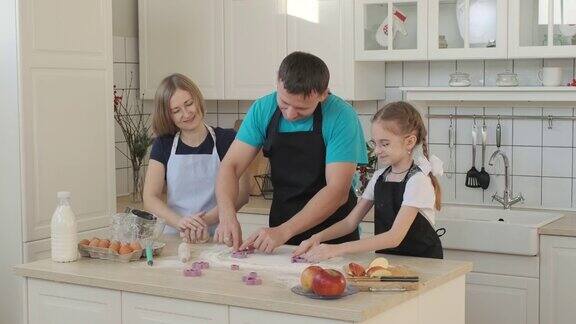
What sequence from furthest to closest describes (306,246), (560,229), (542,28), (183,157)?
(542,28) → (560,229) → (183,157) → (306,246)

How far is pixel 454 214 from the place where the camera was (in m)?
4.54

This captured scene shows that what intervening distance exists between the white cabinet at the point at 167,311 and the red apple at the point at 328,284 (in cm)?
28

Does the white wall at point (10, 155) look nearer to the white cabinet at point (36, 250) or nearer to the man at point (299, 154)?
the white cabinet at point (36, 250)

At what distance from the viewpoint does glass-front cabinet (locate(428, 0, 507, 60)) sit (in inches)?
165

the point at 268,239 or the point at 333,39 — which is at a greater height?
the point at 333,39

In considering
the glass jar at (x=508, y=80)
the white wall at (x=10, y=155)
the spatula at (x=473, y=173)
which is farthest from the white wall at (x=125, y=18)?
the glass jar at (x=508, y=80)

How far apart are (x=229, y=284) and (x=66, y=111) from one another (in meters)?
1.89

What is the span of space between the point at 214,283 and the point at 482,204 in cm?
231

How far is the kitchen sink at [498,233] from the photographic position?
3945 mm

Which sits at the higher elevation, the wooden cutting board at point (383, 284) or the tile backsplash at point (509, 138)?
the tile backsplash at point (509, 138)

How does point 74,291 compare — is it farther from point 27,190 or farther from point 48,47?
point 48,47

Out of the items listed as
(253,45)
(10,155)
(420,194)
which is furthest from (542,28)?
(10,155)

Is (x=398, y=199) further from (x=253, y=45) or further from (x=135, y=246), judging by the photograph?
(x=253, y=45)

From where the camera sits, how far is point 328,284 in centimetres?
234
